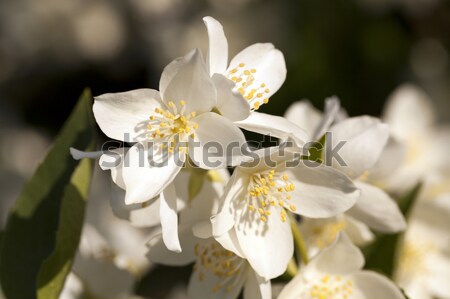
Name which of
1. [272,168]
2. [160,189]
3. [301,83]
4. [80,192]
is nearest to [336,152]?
[272,168]

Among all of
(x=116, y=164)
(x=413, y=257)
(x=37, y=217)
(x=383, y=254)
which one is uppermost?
(x=116, y=164)

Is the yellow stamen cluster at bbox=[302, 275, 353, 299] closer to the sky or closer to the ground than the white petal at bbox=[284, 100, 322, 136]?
closer to the ground

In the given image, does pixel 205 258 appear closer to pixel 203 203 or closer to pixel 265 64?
pixel 203 203

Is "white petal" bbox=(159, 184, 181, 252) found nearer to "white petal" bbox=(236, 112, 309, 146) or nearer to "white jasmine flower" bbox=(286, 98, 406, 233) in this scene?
"white petal" bbox=(236, 112, 309, 146)

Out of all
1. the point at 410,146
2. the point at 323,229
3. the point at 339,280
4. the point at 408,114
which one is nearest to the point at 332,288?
the point at 339,280

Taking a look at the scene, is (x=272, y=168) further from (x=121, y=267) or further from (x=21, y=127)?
(x=21, y=127)

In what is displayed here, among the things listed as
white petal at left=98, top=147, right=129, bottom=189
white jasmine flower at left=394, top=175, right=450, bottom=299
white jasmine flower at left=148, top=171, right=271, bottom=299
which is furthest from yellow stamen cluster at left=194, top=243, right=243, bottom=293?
white jasmine flower at left=394, top=175, right=450, bottom=299

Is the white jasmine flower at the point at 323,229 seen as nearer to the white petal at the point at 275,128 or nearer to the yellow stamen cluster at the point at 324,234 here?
the yellow stamen cluster at the point at 324,234
